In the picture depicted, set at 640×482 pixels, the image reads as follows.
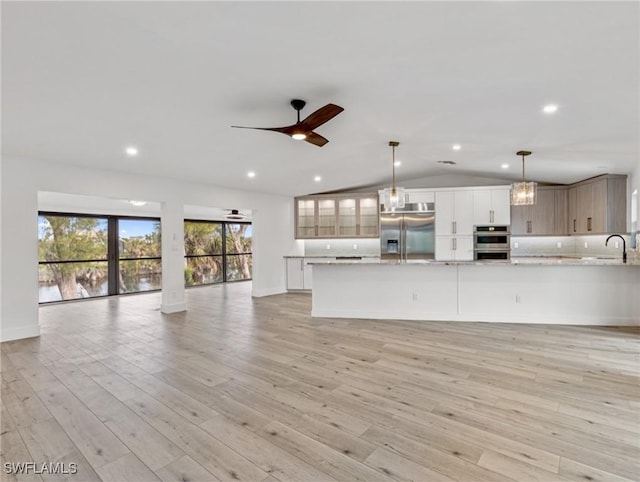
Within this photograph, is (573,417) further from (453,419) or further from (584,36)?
(584,36)

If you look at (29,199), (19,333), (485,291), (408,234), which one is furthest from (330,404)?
(408,234)

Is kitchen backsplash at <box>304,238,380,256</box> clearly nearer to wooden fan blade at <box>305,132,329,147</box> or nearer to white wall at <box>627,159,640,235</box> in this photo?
white wall at <box>627,159,640,235</box>

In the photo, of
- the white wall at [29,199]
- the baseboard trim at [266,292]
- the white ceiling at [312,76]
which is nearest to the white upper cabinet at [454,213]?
the white ceiling at [312,76]

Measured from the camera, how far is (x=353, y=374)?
10.3 feet

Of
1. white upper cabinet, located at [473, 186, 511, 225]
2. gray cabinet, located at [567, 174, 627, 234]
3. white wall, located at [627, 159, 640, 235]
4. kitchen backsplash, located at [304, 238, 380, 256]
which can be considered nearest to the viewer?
white wall, located at [627, 159, 640, 235]

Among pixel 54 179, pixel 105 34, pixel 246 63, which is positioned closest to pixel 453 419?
pixel 246 63

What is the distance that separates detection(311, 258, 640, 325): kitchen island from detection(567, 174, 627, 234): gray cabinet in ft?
5.15

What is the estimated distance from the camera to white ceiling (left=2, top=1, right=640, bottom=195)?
6.70ft

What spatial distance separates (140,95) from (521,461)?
3.90 metres

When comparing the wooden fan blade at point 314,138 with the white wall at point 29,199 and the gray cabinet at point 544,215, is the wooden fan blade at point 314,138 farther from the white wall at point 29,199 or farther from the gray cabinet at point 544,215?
the gray cabinet at point 544,215

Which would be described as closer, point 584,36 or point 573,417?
point 584,36

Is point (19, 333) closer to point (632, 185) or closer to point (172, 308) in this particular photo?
point (172, 308)

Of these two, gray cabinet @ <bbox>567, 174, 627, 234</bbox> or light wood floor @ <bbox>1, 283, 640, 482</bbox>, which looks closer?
light wood floor @ <bbox>1, 283, 640, 482</bbox>

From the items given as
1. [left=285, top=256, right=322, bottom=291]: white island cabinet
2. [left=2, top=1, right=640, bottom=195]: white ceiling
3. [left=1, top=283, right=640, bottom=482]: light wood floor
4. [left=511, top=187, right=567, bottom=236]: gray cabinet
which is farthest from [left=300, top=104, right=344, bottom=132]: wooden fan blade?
[left=511, top=187, right=567, bottom=236]: gray cabinet
